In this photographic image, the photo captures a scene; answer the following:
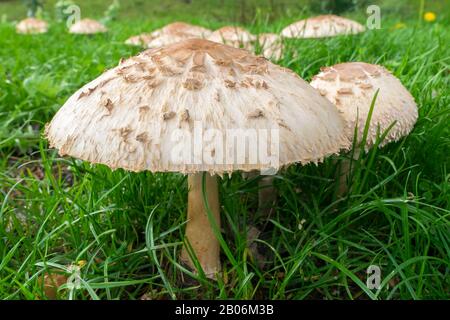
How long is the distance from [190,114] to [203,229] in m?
0.80

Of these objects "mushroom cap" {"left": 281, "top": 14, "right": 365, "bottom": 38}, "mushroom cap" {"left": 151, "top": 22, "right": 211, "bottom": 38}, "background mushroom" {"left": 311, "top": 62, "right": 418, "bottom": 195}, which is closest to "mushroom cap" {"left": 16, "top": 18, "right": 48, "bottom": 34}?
"mushroom cap" {"left": 151, "top": 22, "right": 211, "bottom": 38}

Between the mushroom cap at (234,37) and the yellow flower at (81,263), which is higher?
the mushroom cap at (234,37)

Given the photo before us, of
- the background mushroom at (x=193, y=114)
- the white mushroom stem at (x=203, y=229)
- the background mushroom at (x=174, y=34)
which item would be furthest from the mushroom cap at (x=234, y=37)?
the background mushroom at (x=193, y=114)

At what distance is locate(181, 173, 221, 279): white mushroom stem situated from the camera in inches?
90.2

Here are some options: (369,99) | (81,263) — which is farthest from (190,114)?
(369,99)

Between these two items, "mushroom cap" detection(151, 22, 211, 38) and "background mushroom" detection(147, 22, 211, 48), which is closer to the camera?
"background mushroom" detection(147, 22, 211, 48)

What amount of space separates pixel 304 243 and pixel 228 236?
0.40 m

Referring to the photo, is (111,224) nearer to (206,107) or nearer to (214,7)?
(206,107)

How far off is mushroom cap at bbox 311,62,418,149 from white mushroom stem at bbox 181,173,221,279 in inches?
30.2

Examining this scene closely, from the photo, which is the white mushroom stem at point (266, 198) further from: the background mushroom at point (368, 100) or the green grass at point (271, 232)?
the background mushroom at point (368, 100)

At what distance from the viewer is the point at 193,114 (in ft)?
5.68

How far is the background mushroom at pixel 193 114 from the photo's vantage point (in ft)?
5.47

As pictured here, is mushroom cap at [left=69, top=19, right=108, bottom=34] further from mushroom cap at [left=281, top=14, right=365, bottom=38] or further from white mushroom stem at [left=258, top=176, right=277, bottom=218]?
white mushroom stem at [left=258, top=176, right=277, bottom=218]
